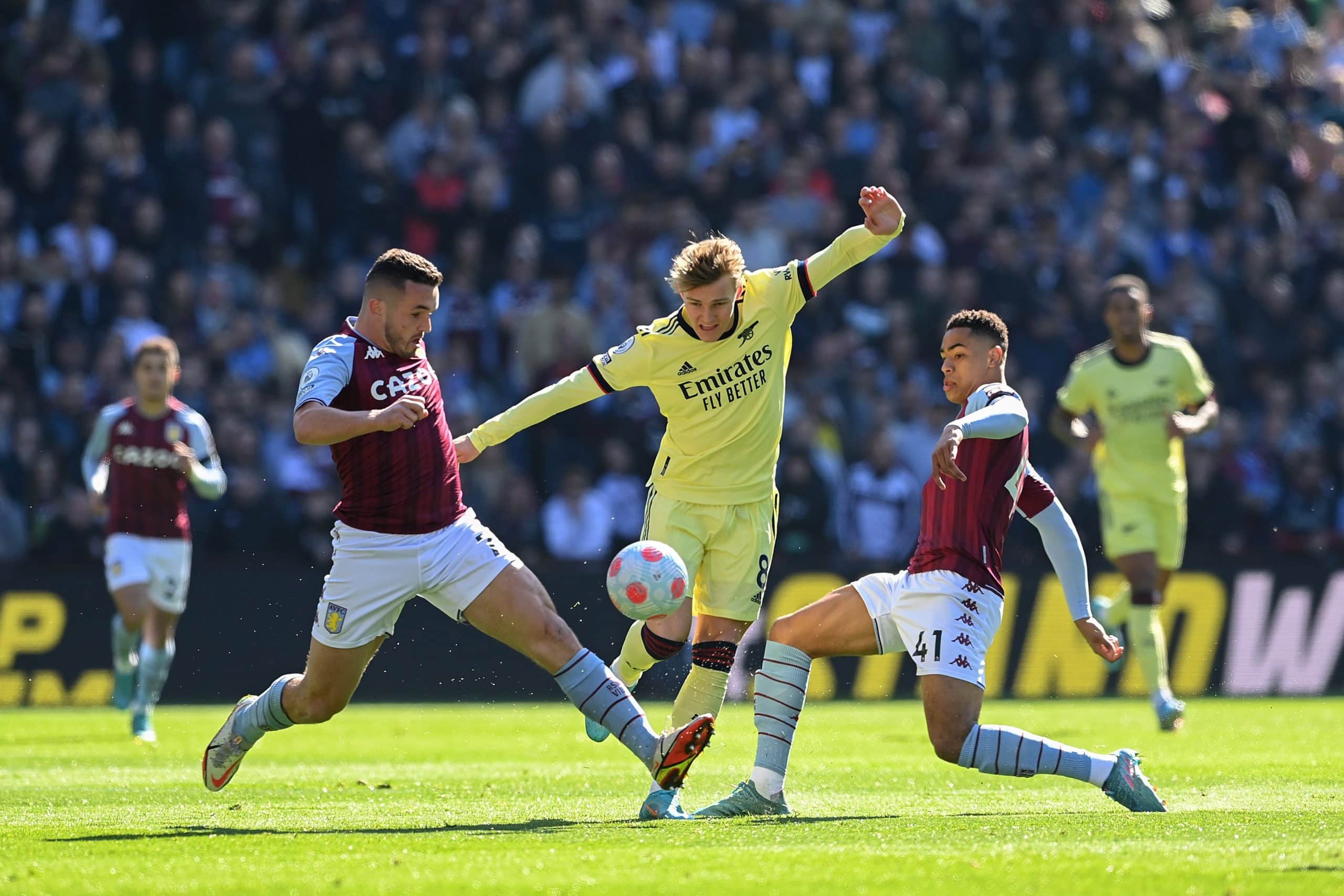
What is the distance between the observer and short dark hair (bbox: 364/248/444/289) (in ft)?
26.1

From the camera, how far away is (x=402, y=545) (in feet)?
26.1

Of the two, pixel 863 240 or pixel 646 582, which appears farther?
pixel 863 240

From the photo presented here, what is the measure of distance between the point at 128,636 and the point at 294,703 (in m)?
6.38

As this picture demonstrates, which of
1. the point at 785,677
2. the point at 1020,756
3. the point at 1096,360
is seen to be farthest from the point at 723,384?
the point at 1096,360

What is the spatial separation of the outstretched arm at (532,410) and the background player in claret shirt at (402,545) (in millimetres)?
475

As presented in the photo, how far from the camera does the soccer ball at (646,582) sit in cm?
801

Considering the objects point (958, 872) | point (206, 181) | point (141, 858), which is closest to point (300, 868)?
point (141, 858)

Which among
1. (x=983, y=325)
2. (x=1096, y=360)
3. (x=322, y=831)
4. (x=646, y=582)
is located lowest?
(x=322, y=831)

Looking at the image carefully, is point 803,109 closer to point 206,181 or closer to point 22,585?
point 206,181

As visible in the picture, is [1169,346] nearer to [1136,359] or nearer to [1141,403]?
[1136,359]

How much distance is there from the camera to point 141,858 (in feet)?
21.7

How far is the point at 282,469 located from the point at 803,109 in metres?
7.36

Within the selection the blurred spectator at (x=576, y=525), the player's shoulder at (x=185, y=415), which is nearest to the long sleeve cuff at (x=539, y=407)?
the player's shoulder at (x=185, y=415)

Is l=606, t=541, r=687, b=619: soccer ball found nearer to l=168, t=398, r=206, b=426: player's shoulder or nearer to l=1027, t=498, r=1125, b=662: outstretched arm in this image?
l=1027, t=498, r=1125, b=662: outstretched arm
